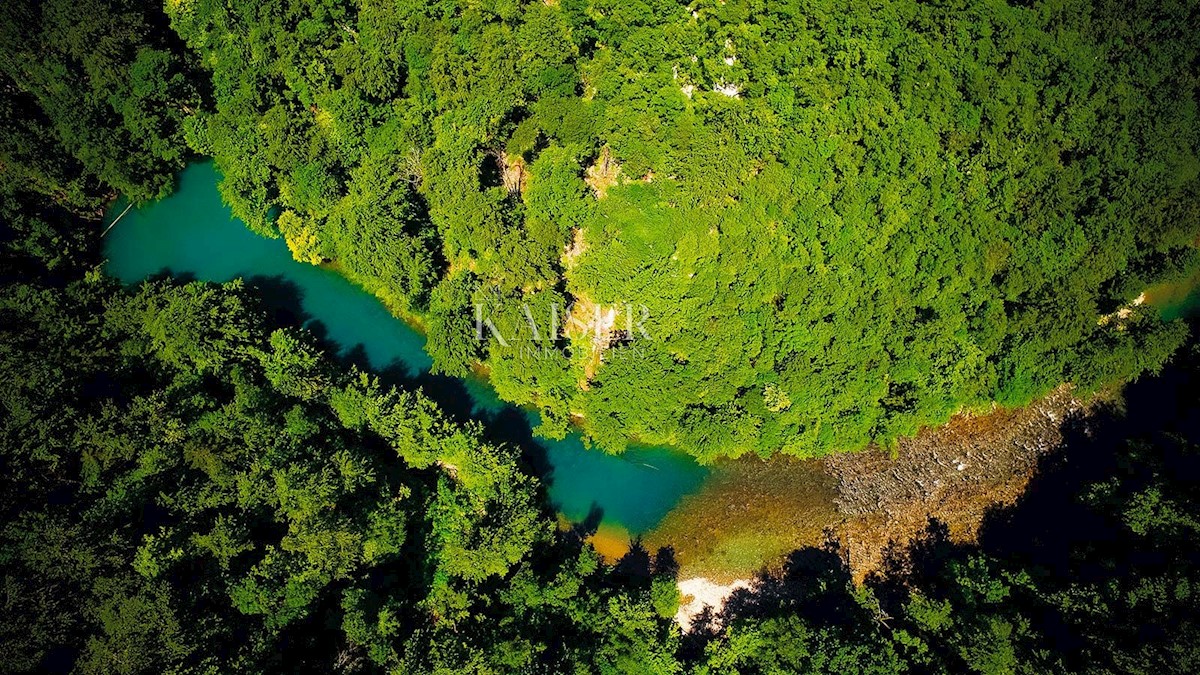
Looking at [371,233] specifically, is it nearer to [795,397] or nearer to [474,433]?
[474,433]

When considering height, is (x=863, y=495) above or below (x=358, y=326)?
below

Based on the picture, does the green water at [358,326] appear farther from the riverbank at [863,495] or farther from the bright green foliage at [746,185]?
the bright green foliage at [746,185]

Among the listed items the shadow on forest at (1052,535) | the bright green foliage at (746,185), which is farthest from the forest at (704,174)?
the shadow on forest at (1052,535)

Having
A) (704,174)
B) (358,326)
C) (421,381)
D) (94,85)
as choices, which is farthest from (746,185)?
(94,85)

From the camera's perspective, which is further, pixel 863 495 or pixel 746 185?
pixel 863 495

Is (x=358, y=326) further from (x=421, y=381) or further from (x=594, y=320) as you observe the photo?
(x=594, y=320)

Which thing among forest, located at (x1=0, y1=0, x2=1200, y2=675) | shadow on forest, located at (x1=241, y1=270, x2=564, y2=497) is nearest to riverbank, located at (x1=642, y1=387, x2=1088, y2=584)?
forest, located at (x1=0, y1=0, x2=1200, y2=675)
